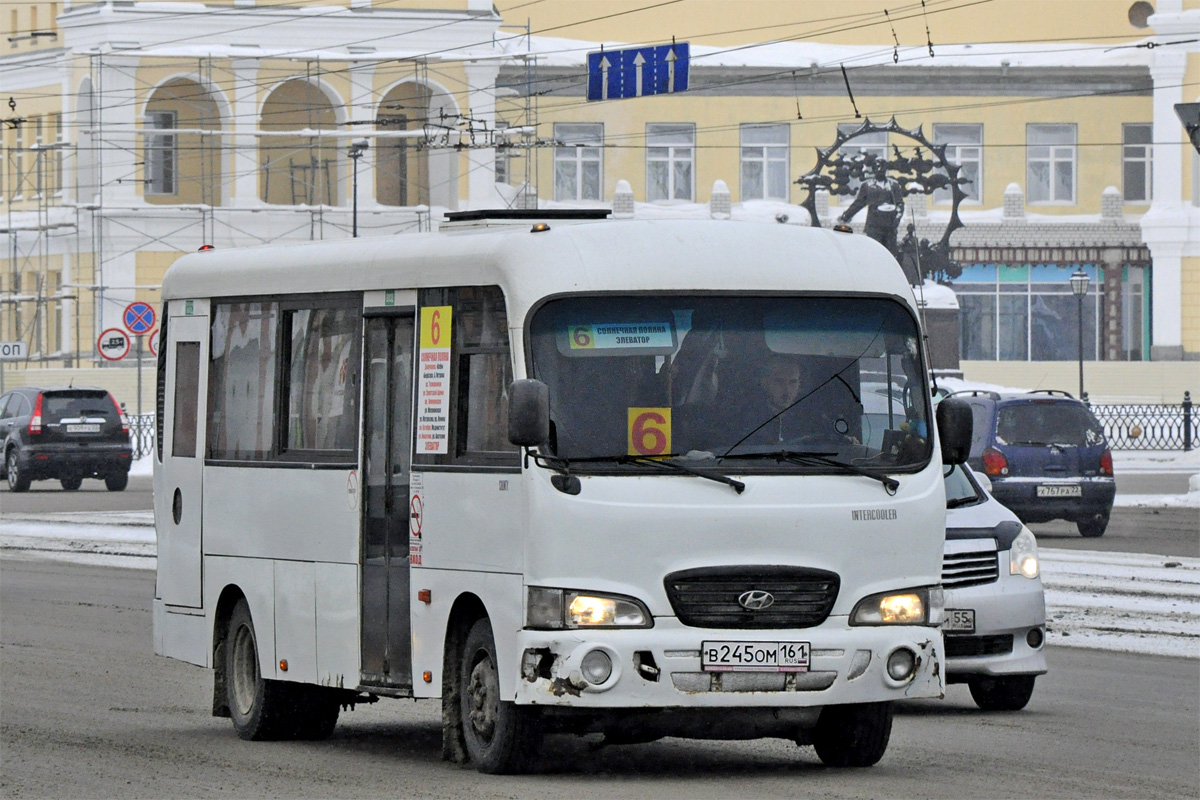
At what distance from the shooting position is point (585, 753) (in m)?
10.7

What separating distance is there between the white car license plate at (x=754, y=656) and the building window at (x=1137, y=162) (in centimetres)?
6595

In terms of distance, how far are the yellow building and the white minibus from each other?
153ft

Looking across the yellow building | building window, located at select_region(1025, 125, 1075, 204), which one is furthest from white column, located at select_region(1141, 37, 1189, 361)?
building window, located at select_region(1025, 125, 1075, 204)

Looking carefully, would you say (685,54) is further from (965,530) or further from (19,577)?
(965,530)

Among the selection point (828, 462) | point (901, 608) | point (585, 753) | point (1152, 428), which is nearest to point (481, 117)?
point (1152, 428)

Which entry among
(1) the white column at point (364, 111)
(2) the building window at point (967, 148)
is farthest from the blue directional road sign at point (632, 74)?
(2) the building window at point (967, 148)

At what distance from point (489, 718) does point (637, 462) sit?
4.06 feet

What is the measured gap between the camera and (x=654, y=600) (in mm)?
9352

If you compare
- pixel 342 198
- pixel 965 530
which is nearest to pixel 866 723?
pixel 965 530

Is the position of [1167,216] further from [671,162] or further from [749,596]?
[749,596]

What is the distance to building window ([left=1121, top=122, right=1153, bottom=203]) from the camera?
7319 centimetres

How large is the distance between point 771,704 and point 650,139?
66236mm

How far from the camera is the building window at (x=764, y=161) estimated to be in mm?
74750

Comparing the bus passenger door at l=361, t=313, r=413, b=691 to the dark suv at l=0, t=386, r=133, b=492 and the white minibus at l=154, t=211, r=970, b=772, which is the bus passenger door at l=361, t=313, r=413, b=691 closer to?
the white minibus at l=154, t=211, r=970, b=772
